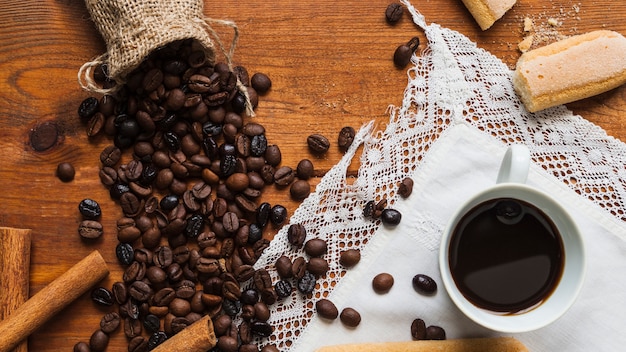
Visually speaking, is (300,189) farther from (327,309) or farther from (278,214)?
(327,309)

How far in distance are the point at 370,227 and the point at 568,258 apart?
19.0 inches

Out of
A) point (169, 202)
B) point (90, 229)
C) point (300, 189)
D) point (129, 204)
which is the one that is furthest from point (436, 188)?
point (90, 229)

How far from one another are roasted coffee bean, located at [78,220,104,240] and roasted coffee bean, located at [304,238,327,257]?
530 millimetres

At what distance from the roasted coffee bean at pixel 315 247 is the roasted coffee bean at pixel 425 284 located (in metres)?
0.24

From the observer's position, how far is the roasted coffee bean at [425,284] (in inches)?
67.7

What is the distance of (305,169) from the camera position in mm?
1773

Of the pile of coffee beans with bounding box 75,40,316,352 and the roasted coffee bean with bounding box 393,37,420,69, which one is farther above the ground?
the roasted coffee bean with bounding box 393,37,420,69

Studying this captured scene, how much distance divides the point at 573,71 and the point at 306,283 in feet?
2.79

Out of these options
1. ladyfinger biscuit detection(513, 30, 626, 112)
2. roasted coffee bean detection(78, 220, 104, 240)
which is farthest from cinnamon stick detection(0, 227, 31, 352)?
ladyfinger biscuit detection(513, 30, 626, 112)

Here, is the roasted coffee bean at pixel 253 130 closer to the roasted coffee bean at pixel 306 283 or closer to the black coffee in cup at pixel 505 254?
the roasted coffee bean at pixel 306 283

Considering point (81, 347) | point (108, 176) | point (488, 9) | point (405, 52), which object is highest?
point (488, 9)

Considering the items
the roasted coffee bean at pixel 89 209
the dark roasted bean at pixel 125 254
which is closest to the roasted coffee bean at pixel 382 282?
the dark roasted bean at pixel 125 254

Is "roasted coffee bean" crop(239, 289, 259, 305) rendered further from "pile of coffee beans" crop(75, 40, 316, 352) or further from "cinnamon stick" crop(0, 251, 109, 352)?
"cinnamon stick" crop(0, 251, 109, 352)

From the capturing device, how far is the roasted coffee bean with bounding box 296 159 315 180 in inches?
69.9
